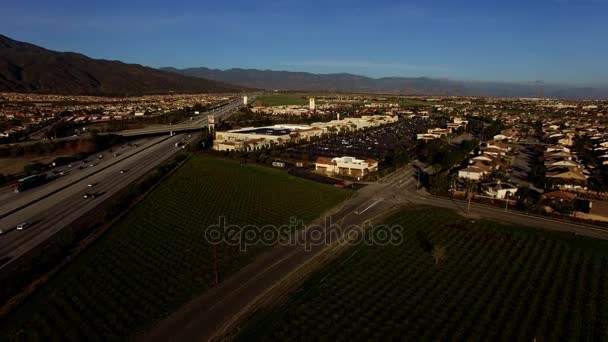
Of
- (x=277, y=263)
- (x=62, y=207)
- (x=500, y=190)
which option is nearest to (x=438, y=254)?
(x=277, y=263)

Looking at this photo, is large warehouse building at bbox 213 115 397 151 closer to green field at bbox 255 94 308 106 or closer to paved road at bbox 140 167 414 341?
paved road at bbox 140 167 414 341

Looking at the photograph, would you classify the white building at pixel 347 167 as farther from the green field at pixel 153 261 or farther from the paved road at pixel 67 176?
the paved road at pixel 67 176

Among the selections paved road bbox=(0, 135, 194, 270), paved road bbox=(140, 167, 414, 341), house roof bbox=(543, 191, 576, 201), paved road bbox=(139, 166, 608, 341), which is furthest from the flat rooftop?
house roof bbox=(543, 191, 576, 201)

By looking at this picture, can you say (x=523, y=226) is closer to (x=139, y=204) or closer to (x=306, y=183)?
(x=306, y=183)

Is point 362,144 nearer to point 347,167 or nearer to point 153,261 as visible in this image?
point 347,167

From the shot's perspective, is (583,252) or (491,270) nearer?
(491,270)

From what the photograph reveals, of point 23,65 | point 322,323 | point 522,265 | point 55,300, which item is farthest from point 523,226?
point 23,65
